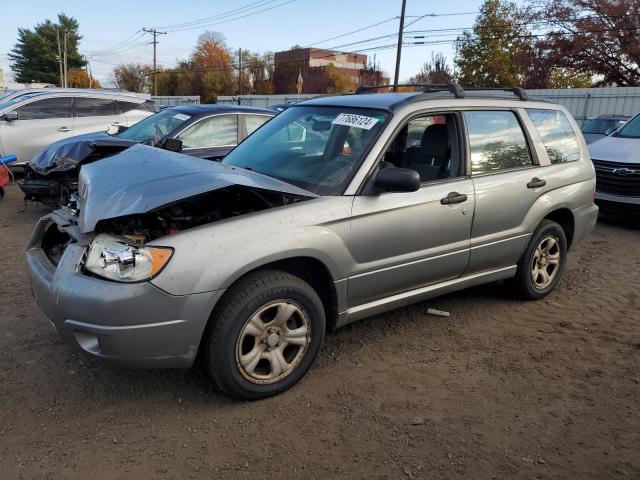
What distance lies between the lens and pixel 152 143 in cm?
697

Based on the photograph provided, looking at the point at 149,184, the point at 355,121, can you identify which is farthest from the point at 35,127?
the point at 355,121

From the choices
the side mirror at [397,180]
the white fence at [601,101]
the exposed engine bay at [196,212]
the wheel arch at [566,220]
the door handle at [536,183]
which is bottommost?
the wheel arch at [566,220]

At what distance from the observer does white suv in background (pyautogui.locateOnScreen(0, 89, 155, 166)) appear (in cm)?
1001

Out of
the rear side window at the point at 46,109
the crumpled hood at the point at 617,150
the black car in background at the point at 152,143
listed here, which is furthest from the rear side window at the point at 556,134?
the rear side window at the point at 46,109

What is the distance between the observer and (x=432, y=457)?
2645 millimetres

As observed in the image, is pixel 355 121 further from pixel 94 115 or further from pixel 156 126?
pixel 94 115

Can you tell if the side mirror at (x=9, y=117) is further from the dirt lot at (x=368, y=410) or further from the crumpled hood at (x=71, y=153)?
the dirt lot at (x=368, y=410)

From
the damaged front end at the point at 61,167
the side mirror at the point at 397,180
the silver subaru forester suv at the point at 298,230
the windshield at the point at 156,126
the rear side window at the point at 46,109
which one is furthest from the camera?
the rear side window at the point at 46,109

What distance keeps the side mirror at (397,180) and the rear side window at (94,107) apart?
30.9 ft

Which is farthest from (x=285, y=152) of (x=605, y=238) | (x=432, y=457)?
(x=605, y=238)

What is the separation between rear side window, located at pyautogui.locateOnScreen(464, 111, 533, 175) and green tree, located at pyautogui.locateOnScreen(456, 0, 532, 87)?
32.9 meters

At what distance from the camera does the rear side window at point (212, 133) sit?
7168mm

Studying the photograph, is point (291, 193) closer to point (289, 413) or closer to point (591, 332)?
point (289, 413)

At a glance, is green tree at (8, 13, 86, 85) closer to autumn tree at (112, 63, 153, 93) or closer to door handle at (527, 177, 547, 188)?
autumn tree at (112, 63, 153, 93)
